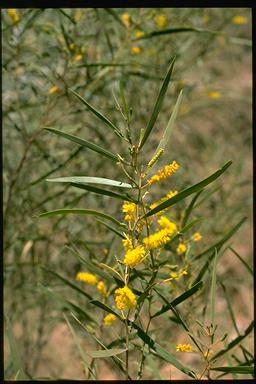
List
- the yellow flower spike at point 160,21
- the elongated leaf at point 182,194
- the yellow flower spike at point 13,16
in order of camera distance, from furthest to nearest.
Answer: the yellow flower spike at point 160,21
the yellow flower spike at point 13,16
the elongated leaf at point 182,194

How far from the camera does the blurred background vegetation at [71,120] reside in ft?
5.04

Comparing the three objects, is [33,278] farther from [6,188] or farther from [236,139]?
[236,139]

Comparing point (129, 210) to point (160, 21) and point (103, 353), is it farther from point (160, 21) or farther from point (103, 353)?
point (160, 21)

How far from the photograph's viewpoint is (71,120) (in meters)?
2.26

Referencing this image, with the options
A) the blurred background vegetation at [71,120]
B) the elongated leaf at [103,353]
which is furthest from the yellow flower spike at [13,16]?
the elongated leaf at [103,353]

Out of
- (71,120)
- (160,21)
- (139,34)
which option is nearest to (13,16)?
(139,34)

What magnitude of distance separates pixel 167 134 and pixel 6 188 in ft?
2.92

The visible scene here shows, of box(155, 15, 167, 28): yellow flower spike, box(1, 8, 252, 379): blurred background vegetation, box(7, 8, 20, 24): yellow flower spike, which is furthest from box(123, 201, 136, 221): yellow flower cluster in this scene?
box(155, 15, 167, 28): yellow flower spike

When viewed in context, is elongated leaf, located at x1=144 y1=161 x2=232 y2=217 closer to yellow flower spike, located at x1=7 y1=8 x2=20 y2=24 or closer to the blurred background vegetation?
the blurred background vegetation

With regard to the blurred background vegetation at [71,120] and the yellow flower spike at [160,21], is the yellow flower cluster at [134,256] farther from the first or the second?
the yellow flower spike at [160,21]

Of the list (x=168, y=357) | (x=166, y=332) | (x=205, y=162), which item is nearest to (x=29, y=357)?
(x=166, y=332)

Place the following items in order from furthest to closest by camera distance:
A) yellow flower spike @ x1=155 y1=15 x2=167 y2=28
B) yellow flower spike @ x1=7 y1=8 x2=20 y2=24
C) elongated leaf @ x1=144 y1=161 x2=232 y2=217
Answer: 1. yellow flower spike @ x1=155 y1=15 x2=167 y2=28
2. yellow flower spike @ x1=7 y1=8 x2=20 y2=24
3. elongated leaf @ x1=144 y1=161 x2=232 y2=217

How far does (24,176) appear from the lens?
1.76 meters

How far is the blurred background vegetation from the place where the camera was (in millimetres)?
1535
